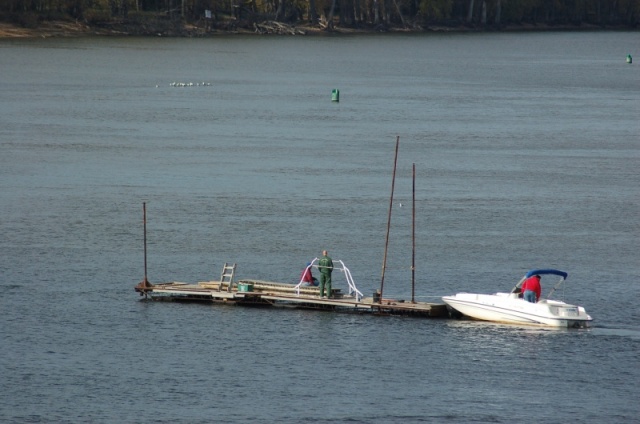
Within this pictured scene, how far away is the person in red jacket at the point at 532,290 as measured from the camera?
1882 inches

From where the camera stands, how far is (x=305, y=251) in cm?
5869

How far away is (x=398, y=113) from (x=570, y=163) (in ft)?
111

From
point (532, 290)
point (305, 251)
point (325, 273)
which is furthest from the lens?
point (305, 251)

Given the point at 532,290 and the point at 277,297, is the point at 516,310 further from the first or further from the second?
the point at 277,297

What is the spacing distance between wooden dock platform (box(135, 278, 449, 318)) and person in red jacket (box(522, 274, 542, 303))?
3.13m

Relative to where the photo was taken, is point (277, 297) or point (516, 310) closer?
point (516, 310)

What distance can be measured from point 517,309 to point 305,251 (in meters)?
13.9

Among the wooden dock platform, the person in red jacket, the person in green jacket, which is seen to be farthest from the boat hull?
the person in green jacket

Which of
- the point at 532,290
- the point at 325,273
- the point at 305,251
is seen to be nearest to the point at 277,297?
the point at 325,273

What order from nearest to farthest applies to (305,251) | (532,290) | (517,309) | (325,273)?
(517,309) → (532,290) → (325,273) → (305,251)

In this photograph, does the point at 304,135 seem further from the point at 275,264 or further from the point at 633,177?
the point at 275,264

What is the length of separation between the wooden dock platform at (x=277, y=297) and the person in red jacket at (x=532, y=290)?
10.3 feet

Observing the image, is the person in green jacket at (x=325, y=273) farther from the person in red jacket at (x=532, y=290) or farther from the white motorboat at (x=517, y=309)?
the person in red jacket at (x=532, y=290)

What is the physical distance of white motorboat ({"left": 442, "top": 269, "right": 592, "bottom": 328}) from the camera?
46844mm
